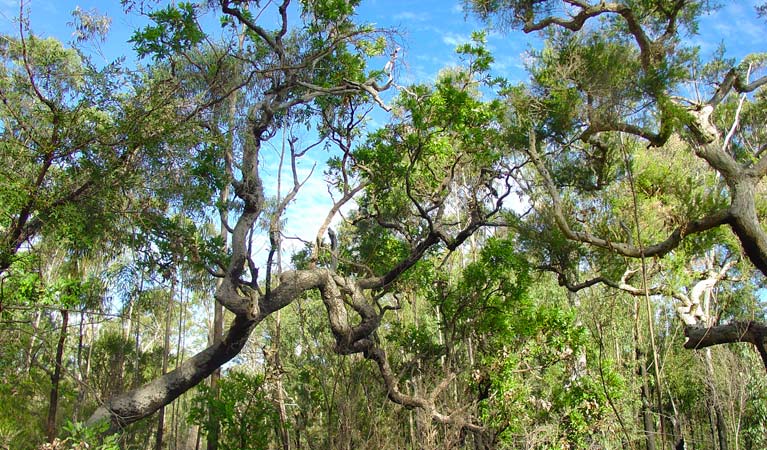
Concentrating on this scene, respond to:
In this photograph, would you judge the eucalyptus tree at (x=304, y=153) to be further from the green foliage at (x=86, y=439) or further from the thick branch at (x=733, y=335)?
the thick branch at (x=733, y=335)

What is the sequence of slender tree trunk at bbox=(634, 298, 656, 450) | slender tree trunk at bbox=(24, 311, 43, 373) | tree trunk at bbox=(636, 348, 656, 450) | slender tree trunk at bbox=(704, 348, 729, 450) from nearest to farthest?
slender tree trunk at bbox=(634, 298, 656, 450) < tree trunk at bbox=(636, 348, 656, 450) < slender tree trunk at bbox=(24, 311, 43, 373) < slender tree trunk at bbox=(704, 348, 729, 450)

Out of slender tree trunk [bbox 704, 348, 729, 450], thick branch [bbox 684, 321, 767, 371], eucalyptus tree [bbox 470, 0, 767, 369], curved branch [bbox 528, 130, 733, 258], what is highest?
eucalyptus tree [bbox 470, 0, 767, 369]

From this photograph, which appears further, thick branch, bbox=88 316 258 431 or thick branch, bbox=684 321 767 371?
thick branch, bbox=88 316 258 431

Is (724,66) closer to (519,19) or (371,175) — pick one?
(519,19)

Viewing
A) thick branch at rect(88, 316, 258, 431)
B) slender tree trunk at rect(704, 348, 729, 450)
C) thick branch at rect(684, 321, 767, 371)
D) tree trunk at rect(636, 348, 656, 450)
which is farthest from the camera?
slender tree trunk at rect(704, 348, 729, 450)

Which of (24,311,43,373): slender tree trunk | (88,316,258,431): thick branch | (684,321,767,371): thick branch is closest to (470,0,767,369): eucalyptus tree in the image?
(684,321,767,371): thick branch

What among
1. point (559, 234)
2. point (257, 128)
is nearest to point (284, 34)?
point (257, 128)

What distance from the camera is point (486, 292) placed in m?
8.13

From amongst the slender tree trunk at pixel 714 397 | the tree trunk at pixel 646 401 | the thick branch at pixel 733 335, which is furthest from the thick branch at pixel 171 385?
the slender tree trunk at pixel 714 397

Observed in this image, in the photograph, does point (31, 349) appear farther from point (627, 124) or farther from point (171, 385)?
point (627, 124)

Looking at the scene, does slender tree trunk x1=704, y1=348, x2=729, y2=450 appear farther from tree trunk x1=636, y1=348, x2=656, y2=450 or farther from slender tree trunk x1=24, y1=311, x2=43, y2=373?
slender tree trunk x1=24, y1=311, x2=43, y2=373

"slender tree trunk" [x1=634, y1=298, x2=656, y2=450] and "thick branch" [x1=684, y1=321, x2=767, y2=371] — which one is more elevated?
"thick branch" [x1=684, y1=321, x2=767, y2=371]

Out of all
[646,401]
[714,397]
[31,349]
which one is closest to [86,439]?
[31,349]

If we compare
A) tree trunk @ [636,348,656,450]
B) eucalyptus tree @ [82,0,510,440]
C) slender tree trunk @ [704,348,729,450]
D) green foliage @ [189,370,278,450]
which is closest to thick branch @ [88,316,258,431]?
eucalyptus tree @ [82,0,510,440]
